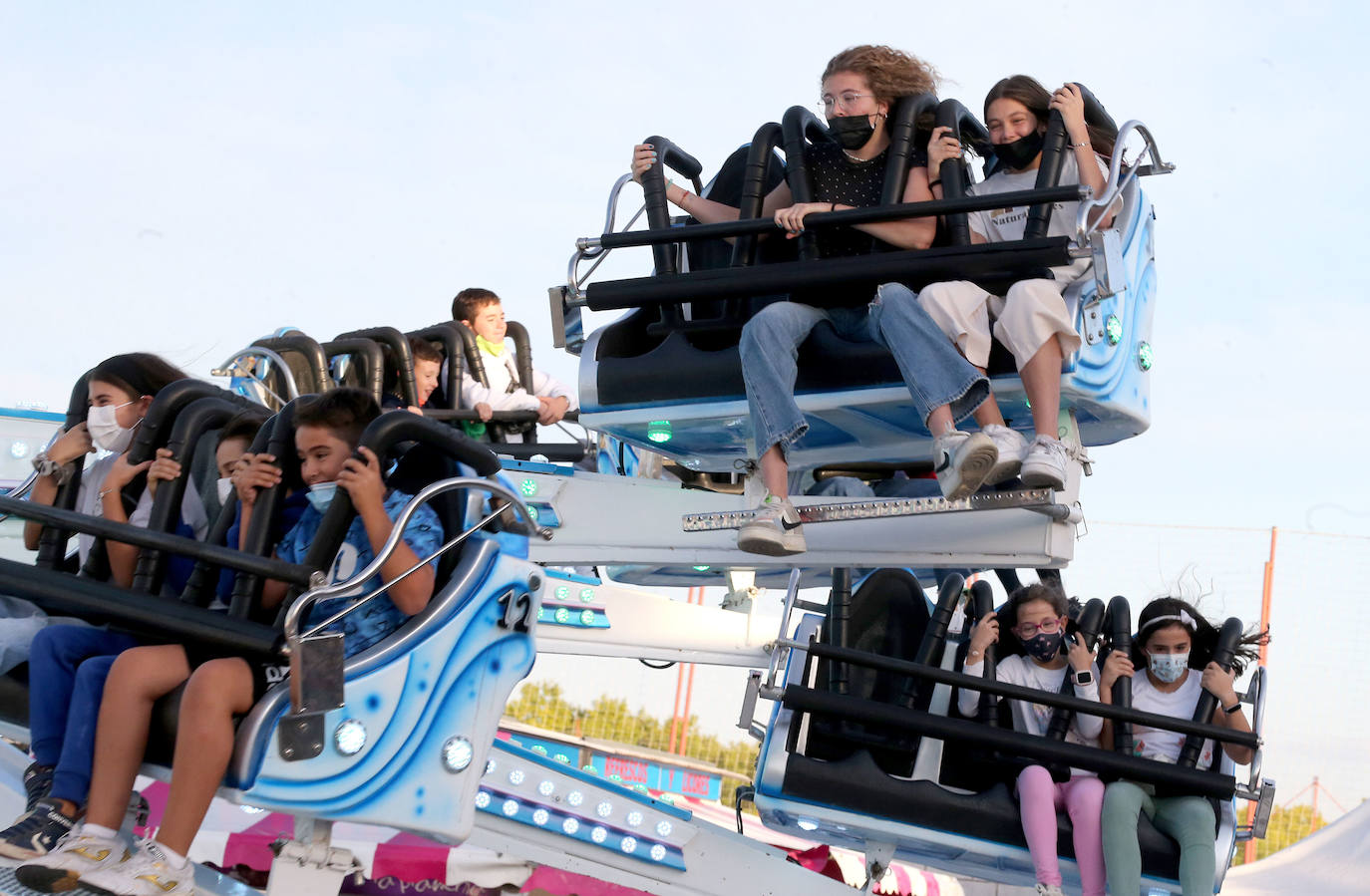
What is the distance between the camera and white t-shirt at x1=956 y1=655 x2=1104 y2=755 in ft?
13.5

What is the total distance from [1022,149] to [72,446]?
258 cm

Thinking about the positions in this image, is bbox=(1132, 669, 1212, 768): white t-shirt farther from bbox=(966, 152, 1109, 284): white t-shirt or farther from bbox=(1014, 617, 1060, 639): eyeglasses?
bbox=(966, 152, 1109, 284): white t-shirt

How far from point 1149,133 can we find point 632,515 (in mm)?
1995

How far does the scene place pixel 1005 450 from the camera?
3.59 meters

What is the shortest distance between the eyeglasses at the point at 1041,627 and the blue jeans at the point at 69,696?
96.3 inches

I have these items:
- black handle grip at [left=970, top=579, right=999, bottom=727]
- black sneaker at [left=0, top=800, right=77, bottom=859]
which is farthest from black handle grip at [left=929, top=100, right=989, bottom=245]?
black sneaker at [left=0, top=800, right=77, bottom=859]

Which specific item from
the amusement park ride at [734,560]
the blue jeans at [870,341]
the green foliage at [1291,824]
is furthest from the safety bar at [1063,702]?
the green foliage at [1291,824]

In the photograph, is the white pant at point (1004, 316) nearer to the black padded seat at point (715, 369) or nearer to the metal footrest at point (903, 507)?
the black padded seat at point (715, 369)

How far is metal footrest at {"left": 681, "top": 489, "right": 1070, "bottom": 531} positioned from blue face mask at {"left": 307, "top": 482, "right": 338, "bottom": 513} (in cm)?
117

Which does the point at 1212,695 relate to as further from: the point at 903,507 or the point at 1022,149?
the point at 1022,149

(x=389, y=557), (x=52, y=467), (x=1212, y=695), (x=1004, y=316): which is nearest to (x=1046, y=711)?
(x=1212, y=695)

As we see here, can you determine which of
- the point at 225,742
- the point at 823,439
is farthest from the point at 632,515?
the point at 225,742

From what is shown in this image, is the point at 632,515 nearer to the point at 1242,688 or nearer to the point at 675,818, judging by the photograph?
the point at 675,818

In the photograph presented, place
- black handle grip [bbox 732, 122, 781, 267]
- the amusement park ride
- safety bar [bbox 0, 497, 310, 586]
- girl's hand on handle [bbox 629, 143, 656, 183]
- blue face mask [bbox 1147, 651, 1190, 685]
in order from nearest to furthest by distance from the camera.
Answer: safety bar [bbox 0, 497, 310, 586] → the amusement park ride → blue face mask [bbox 1147, 651, 1190, 685] → black handle grip [bbox 732, 122, 781, 267] → girl's hand on handle [bbox 629, 143, 656, 183]
